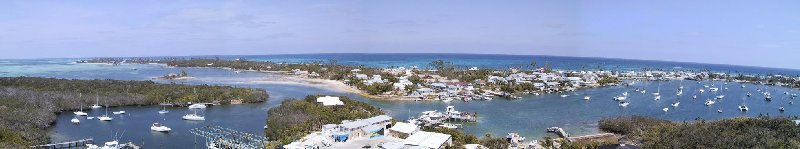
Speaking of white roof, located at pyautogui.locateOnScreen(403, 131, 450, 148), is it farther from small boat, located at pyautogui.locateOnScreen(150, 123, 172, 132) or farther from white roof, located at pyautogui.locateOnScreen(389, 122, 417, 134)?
small boat, located at pyautogui.locateOnScreen(150, 123, 172, 132)

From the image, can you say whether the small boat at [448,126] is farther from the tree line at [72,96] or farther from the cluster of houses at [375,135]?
the tree line at [72,96]

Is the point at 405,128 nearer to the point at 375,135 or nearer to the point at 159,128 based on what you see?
the point at 375,135

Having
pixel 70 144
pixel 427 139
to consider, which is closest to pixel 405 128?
pixel 427 139

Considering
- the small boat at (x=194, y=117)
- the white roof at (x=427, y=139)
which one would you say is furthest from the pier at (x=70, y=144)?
the white roof at (x=427, y=139)

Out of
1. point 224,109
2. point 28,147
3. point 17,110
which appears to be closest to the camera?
point 28,147

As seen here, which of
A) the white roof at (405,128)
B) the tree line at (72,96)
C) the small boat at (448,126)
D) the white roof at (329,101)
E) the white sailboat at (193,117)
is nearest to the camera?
the white roof at (405,128)

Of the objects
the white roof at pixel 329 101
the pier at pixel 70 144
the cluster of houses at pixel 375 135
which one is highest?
the white roof at pixel 329 101

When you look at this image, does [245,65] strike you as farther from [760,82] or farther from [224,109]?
[760,82]

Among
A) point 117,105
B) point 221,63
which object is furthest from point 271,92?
point 221,63
